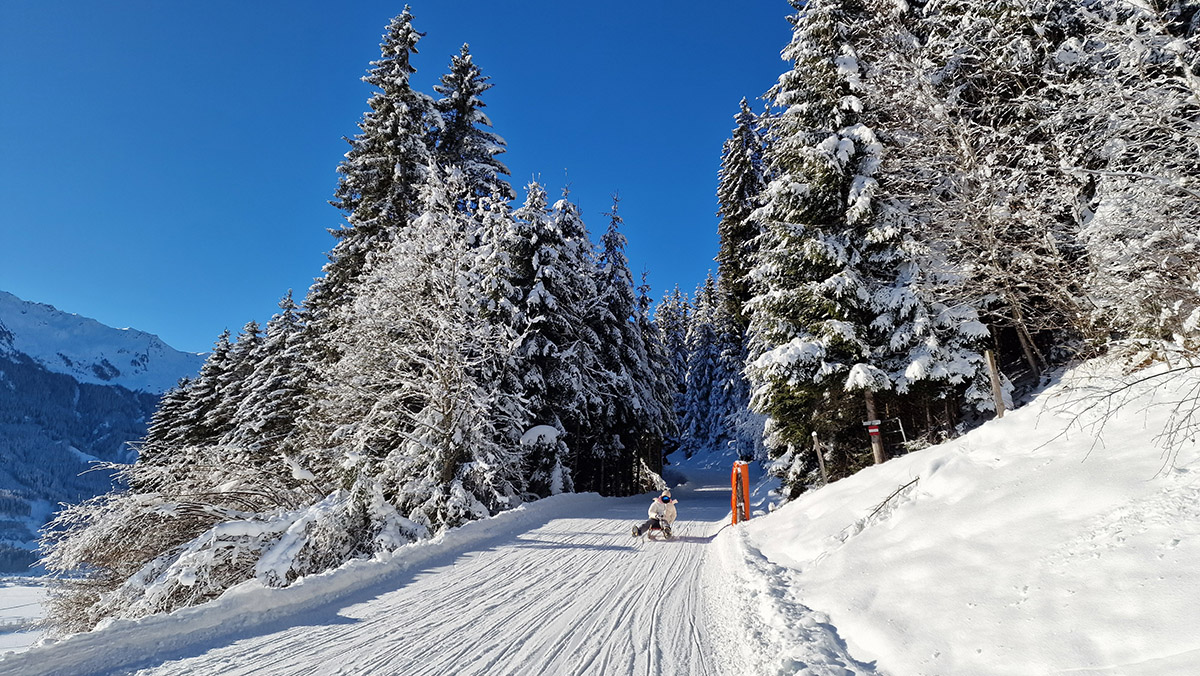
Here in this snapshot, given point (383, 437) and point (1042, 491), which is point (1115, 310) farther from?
point (383, 437)

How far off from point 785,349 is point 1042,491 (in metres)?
6.47

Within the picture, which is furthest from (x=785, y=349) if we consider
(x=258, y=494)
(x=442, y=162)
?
(x=442, y=162)

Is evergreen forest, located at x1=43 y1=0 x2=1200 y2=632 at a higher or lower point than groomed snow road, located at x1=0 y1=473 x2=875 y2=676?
higher

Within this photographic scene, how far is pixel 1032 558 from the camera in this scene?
4.11 meters

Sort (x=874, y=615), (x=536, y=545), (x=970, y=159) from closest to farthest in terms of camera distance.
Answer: (x=874, y=615)
(x=970, y=159)
(x=536, y=545)

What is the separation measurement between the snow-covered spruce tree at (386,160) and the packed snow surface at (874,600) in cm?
1432

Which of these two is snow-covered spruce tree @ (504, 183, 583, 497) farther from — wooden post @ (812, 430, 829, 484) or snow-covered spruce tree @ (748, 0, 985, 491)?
wooden post @ (812, 430, 829, 484)

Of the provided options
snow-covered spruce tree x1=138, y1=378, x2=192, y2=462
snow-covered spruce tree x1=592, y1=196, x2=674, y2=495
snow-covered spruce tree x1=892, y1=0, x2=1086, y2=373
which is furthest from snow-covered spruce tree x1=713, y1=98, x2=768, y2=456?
snow-covered spruce tree x1=138, y1=378, x2=192, y2=462

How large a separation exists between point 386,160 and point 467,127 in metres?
3.53

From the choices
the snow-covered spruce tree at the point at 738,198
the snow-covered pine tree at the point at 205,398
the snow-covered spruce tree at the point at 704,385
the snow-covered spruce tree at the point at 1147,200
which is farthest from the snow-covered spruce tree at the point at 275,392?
the snow-covered spruce tree at the point at 704,385

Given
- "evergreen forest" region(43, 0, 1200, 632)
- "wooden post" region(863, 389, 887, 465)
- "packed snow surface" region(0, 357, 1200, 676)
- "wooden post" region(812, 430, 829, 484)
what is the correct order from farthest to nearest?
"wooden post" region(812, 430, 829, 484), "wooden post" region(863, 389, 887, 465), "evergreen forest" region(43, 0, 1200, 632), "packed snow surface" region(0, 357, 1200, 676)

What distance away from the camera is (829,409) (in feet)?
38.6

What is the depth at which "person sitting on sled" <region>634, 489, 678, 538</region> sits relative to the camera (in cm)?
1130

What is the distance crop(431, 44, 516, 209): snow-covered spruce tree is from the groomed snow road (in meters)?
16.0
